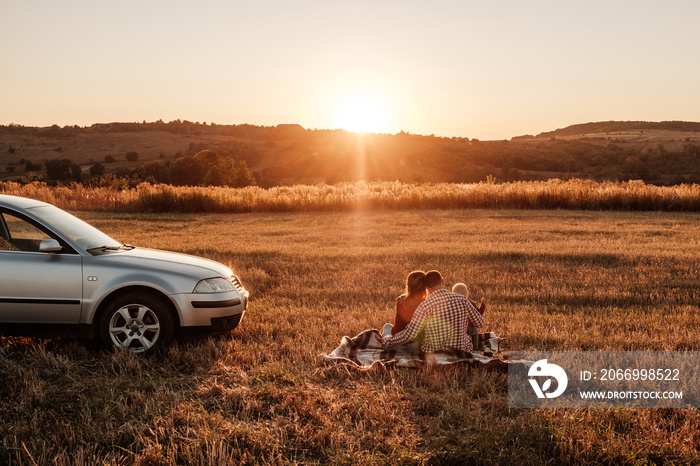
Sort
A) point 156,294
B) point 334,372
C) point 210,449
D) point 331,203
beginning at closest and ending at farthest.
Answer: point 210,449 → point 334,372 → point 156,294 → point 331,203

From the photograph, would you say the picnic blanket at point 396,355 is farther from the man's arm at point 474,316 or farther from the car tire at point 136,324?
the car tire at point 136,324

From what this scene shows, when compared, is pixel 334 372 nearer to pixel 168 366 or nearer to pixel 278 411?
pixel 278 411

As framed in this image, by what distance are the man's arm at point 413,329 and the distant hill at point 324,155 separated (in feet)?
194

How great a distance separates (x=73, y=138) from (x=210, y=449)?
127561mm

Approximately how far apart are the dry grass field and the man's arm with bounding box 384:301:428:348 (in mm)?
660

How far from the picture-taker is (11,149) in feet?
327

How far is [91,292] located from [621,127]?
184592 mm

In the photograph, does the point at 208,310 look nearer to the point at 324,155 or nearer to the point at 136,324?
the point at 136,324

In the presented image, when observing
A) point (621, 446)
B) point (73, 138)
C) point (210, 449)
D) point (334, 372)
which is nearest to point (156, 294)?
point (334, 372)

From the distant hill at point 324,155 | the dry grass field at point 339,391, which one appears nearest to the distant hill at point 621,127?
the distant hill at point 324,155

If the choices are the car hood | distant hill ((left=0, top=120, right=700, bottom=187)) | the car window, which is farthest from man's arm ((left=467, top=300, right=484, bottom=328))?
distant hill ((left=0, top=120, right=700, bottom=187))

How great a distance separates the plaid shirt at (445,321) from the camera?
6211 millimetres

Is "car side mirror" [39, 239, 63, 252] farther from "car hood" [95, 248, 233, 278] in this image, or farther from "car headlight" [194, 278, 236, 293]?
"car headlight" [194, 278, 236, 293]

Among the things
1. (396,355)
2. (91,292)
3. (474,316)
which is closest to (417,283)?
(474,316)
